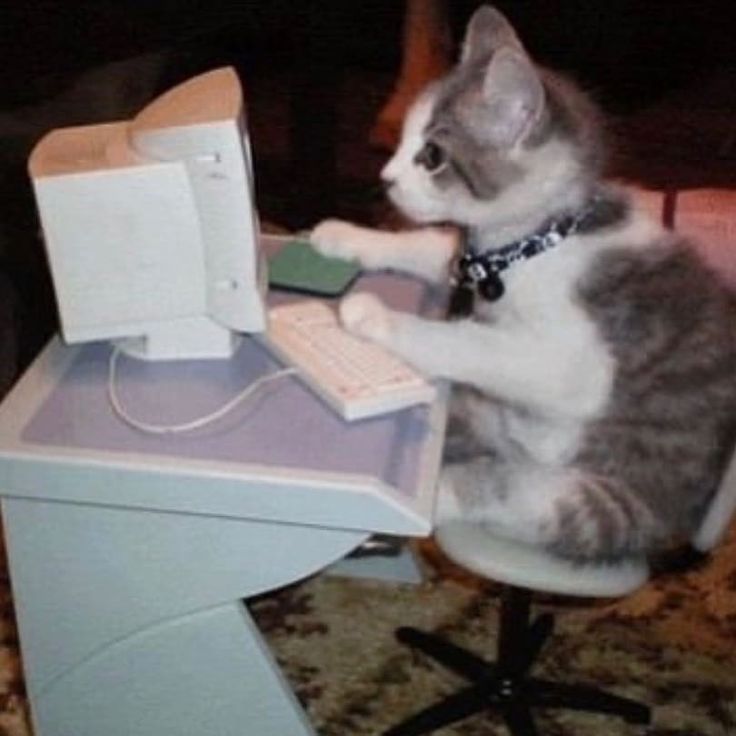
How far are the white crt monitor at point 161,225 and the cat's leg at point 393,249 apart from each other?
25 centimetres

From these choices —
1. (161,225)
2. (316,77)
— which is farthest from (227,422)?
(316,77)

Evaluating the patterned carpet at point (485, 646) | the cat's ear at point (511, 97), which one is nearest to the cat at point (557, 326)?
the cat's ear at point (511, 97)

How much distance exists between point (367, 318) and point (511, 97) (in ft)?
0.88

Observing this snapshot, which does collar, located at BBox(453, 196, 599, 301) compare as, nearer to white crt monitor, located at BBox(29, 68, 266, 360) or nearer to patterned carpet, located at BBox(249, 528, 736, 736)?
white crt monitor, located at BBox(29, 68, 266, 360)

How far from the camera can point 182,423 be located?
122cm

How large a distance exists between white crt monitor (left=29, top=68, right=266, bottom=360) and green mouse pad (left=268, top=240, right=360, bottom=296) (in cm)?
18

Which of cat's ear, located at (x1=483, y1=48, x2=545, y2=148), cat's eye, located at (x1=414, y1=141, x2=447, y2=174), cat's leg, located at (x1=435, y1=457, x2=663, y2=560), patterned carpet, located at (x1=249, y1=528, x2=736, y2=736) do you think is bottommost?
patterned carpet, located at (x1=249, y1=528, x2=736, y2=736)

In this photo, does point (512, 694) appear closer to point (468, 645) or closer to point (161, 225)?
point (468, 645)

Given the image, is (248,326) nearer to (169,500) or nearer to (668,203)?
(169,500)

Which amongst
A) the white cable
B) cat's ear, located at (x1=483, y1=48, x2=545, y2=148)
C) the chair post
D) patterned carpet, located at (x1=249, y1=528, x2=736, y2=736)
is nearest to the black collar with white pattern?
cat's ear, located at (x1=483, y1=48, x2=545, y2=148)

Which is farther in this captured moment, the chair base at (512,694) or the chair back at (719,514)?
the chair base at (512,694)

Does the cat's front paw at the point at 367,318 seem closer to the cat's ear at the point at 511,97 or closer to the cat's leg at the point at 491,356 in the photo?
the cat's leg at the point at 491,356

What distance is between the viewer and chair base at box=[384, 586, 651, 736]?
1.64 metres

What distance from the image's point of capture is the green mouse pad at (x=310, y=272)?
1496 millimetres
